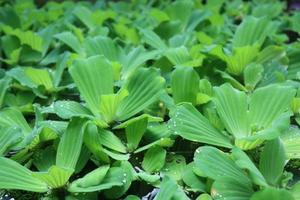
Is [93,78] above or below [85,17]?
above

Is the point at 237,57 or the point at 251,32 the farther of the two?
the point at 251,32

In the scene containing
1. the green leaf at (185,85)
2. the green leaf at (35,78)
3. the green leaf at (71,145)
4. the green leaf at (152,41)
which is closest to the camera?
the green leaf at (71,145)

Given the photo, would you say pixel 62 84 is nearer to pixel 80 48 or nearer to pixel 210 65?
pixel 80 48

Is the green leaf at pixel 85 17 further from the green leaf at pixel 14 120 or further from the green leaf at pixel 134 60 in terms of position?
the green leaf at pixel 14 120

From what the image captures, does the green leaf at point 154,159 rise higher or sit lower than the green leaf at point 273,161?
lower

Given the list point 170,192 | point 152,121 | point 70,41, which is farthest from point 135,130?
point 70,41

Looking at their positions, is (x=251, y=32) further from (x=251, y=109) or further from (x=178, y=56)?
(x=251, y=109)

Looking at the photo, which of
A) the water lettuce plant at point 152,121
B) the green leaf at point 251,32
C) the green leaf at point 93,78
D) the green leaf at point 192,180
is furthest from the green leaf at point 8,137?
the green leaf at point 251,32
